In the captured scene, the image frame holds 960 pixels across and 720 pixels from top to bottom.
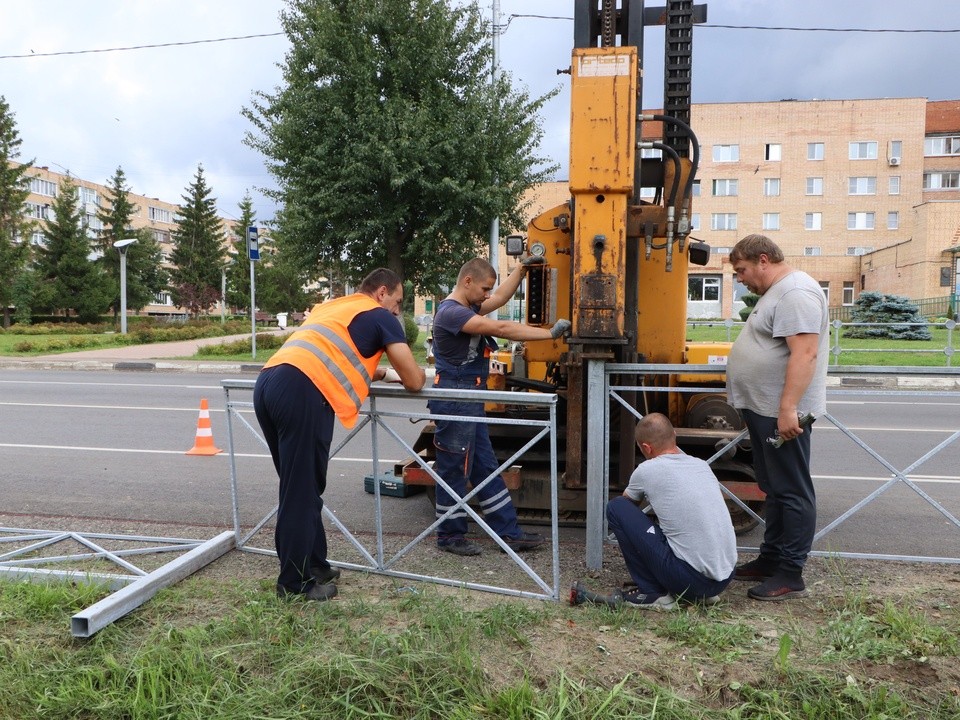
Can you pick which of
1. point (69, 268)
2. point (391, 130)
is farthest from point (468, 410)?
point (69, 268)

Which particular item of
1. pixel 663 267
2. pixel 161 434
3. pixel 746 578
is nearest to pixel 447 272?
pixel 161 434

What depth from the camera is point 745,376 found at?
3.79 meters

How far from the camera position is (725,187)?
47.4 m

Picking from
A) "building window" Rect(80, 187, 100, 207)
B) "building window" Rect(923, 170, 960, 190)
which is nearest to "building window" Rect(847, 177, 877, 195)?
"building window" Rect(923, 170, 960, 190)

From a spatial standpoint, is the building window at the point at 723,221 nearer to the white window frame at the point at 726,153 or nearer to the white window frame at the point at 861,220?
the white window frame at the point at 726,153

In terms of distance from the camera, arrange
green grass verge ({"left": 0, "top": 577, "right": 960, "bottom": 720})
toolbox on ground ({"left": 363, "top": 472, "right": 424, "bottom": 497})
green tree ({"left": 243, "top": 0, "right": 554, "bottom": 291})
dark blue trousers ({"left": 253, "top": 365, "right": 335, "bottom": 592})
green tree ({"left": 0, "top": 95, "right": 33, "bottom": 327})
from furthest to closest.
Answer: green tree ({"left": 0, "top": 95, "right": 33, "bottom": 327}) < green tree ({"left": 243, "top": 0, "right": 554, "bottom": 291}) < toolbox on ground ({"left": 363, "top": 472, "right": 424, "bottom": 497}) < dark blue trousers ({"left": 253, "top": 365, "right": 335, "bottom": 592}) < green grass verge ({"left": 0, "top": 577, "right": 960, "bottom": 720})

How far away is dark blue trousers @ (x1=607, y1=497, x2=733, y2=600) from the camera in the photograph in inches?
138

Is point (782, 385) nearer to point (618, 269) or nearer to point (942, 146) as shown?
point (618, 269)

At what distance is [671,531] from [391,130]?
1264 cm

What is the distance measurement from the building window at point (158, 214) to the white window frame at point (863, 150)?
7169 centimetres

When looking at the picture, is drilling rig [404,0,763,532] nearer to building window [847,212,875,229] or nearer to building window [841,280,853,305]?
building window [841,280,853,305]

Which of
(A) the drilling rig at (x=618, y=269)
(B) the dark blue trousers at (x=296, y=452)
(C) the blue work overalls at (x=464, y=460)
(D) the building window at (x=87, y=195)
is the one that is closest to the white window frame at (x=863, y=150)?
(A) the drilling rig at (x=618, y=269)

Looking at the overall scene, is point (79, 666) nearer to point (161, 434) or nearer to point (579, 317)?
point (579, 317)

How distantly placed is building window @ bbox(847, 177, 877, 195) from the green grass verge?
50171mm
